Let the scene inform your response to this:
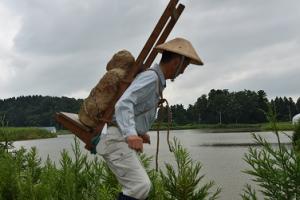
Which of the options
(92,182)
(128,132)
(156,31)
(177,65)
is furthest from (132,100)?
(92,182)

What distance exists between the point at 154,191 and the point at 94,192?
0.58 metres

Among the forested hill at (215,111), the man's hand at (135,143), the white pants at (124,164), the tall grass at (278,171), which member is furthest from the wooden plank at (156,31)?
the forested hill at (215,111)

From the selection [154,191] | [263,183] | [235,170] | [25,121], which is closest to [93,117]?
[154,191]

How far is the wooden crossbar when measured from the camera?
3.75 metres

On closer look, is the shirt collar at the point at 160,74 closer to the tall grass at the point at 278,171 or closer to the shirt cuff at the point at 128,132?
the shirt cuff at the point at 128,132

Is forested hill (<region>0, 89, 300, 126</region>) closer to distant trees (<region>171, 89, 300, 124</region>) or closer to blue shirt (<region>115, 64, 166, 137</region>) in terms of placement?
distant trees (<region>171, 89, 300, 124</region>)

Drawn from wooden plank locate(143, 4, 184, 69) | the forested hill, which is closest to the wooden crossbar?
wooden plank locate(143, 4, 184, 69)

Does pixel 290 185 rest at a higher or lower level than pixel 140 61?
lower

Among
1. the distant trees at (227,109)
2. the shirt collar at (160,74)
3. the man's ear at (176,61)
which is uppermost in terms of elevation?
the distant trees at (227,109)

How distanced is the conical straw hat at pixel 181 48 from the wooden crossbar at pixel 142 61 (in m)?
0.10

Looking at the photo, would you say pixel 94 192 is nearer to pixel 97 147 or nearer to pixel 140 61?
pixel 97 147

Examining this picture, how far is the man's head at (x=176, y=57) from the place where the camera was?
12.1ft

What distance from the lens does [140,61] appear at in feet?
12.6

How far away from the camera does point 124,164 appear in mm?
3676
